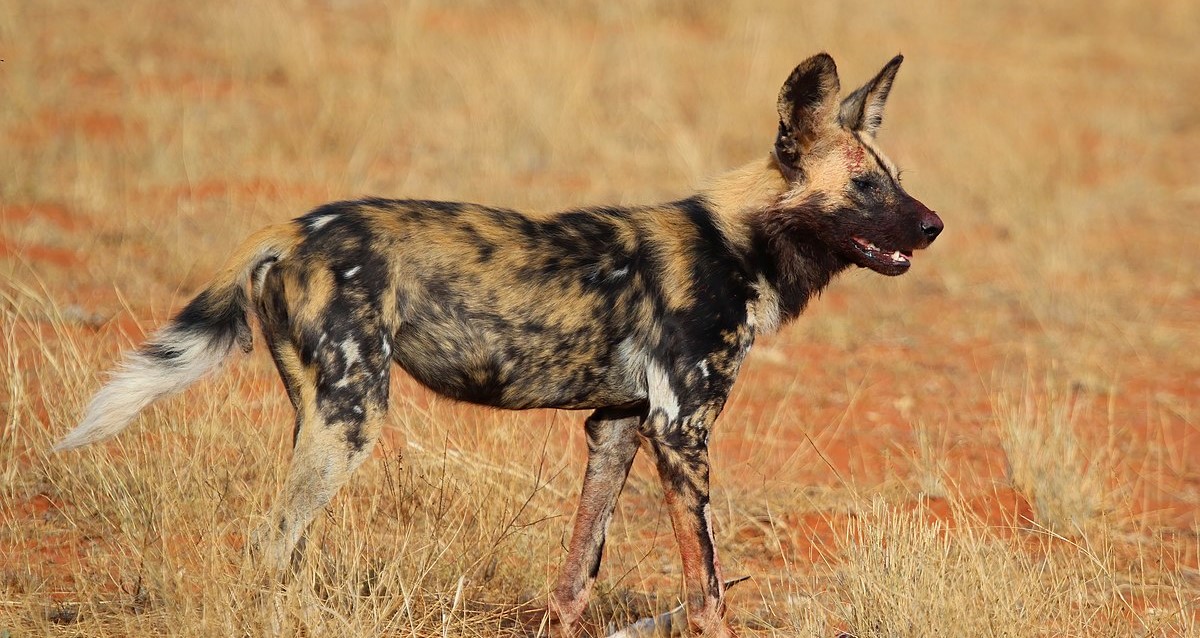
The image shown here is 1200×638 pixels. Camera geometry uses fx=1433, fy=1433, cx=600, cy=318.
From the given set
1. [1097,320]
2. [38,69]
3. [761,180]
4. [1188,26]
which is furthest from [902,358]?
[1188,26]

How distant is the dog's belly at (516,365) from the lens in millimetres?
3275

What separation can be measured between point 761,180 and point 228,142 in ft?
18.5

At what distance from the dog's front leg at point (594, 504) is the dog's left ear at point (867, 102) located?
3.26 ft

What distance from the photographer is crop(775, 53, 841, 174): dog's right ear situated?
3.70 metres

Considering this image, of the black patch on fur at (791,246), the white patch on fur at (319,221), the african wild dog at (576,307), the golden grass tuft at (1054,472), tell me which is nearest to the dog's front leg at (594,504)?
the african wild dog at (576,307)

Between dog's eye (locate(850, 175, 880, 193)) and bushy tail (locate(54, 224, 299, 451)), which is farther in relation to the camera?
dog's eye (locate(850, 175, 880, 193))

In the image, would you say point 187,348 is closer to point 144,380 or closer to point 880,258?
point 144,380

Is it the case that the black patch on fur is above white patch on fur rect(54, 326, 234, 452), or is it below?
above

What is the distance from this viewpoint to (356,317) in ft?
10.3

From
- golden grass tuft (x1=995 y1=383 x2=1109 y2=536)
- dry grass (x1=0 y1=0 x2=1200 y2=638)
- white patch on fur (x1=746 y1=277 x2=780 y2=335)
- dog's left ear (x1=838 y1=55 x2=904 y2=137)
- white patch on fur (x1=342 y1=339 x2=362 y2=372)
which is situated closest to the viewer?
white patch on fur (x1=342 y1=339 x2=362 y2=372)

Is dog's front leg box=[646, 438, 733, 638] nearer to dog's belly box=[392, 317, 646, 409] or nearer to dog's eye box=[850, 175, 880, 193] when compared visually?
dog's belly box=[392, 317, 646, 409]

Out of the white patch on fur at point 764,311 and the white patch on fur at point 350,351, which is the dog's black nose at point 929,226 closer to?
the white patch on fur at point 764,311

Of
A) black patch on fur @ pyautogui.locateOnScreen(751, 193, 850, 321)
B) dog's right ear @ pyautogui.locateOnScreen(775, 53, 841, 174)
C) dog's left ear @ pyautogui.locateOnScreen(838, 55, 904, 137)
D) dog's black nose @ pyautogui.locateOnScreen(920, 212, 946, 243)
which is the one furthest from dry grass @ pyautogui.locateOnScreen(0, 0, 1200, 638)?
dog's left ear @ pyautogui.locateOnScreen(838, 55, 904, 137)

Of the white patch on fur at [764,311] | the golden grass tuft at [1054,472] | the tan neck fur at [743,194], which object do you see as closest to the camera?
the white patch on fur at [764,311]
